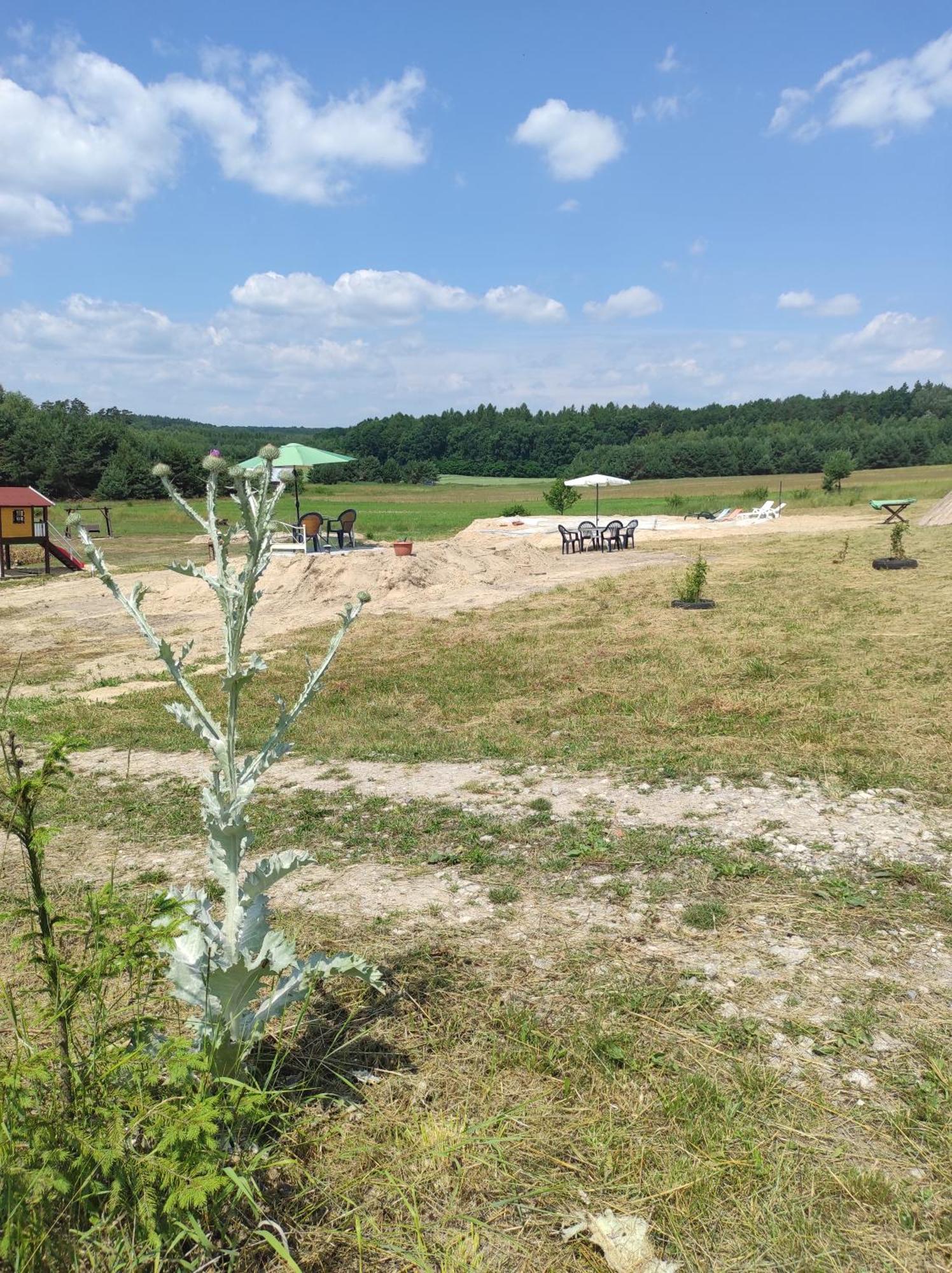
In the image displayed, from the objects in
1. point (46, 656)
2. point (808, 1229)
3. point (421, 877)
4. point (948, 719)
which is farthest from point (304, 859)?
point (46, 656)

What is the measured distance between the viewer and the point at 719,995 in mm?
3502

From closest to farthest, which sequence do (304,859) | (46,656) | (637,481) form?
(304,859), (46,656), (637,481)

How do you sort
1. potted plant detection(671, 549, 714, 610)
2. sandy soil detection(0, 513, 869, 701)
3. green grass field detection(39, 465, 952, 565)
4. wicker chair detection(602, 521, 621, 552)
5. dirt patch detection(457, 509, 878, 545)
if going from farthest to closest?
green grass field detection(39, 465, 952, 565) < dirt patch detection(457, 509, 878, 545) < wicker chair detection(602, 521, 621, 552) < potted plant detection(671, 549, 714, 610) < sandy soil detection(0, 513, 869, 701)

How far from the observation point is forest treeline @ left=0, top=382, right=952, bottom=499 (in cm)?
7750

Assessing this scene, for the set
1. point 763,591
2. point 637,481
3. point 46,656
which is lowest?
point 46,656

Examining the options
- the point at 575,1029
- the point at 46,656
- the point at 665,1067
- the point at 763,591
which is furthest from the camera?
the point at 763,591

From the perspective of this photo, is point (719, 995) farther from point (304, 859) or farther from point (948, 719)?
point (948, 719)

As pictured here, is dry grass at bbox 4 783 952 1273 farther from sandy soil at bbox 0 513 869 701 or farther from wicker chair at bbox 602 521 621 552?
wicker chair at bbox 602 521 621 552

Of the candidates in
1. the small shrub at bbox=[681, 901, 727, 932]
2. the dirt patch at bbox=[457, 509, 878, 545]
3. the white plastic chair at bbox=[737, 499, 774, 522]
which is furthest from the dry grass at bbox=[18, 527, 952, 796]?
the white plastic chair at bbox=[737, 499, 774, 522]

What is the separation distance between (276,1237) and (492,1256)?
1.88 ft

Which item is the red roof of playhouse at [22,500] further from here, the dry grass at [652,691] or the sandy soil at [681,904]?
the sandy soil at [681,904]

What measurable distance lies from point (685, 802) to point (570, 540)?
68.7 ft

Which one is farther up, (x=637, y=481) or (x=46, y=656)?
(x=637, y=481)

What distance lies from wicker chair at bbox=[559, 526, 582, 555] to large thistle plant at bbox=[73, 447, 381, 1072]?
919 inches
